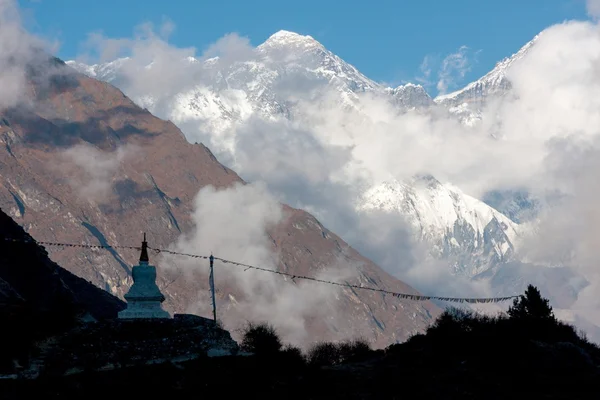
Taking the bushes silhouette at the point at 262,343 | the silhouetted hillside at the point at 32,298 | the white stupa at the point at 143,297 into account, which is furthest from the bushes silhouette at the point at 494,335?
the silhouetted hillside at the point at 32,298

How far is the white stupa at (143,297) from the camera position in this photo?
163 feet

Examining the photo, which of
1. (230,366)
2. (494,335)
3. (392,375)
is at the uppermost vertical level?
(494,335)

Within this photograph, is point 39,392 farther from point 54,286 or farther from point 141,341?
point 54,286

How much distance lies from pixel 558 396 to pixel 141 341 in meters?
23.8

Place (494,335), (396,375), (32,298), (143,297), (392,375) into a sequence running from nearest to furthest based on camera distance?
(392,375), (396,375), (143,297), (494,335), (32,298)

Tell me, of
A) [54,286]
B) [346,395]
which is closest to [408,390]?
[346,395]

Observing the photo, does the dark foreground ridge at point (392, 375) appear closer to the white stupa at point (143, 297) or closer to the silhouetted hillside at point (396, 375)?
the silhouetted hillside at point (396, 375)

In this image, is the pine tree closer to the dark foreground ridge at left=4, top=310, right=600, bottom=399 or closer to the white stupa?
the dark foreground ridge at left=4, top=310, right=600, bottom=399

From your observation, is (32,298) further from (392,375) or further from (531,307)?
(392,375)

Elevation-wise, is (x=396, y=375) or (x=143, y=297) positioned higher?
(x=143, y=297)

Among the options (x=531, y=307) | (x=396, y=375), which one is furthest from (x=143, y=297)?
(x=531, y=307)

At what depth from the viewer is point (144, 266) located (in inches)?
2057

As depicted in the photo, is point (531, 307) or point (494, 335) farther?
point (531, 307)

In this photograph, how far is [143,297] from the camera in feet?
166
